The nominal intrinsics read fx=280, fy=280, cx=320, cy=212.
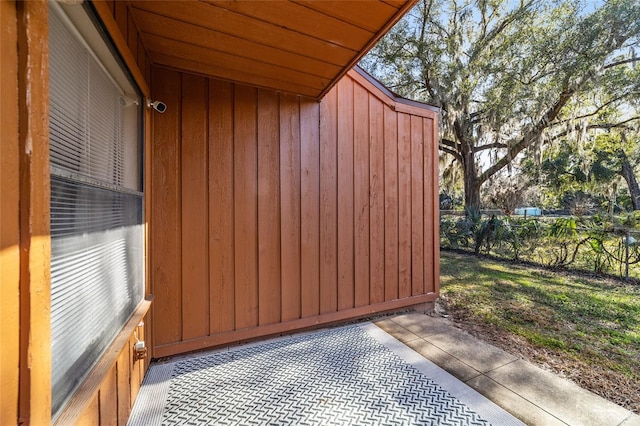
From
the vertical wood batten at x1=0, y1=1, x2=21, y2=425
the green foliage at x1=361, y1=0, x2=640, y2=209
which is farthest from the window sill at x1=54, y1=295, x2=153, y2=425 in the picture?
the green foliage at x1=361, y1=0, x2=640, y2=209

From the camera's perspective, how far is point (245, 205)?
93.2 inches

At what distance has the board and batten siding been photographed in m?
2.13

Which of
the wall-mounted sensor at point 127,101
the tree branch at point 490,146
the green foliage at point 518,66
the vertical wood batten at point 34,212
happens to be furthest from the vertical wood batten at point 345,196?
the tree branch at point 490,146

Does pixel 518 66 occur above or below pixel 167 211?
above

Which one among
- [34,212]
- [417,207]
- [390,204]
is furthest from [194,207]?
[417,207]

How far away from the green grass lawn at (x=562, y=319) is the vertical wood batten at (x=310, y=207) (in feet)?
5.48

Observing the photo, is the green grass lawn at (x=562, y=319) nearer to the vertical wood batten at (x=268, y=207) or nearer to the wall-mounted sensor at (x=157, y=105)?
the vertical wood batten at (x=268, y=207)

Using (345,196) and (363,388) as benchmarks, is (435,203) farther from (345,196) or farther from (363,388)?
(363,388)

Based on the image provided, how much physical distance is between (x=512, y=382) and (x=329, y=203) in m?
1.92

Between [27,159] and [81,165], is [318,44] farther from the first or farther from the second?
[27,159]

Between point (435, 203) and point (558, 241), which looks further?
point (558, 241)

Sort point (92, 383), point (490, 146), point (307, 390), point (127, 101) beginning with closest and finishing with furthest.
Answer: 1. point (92, 383)
2. point (127, 101)
3. point (307, 390)
4. point (490, 146)

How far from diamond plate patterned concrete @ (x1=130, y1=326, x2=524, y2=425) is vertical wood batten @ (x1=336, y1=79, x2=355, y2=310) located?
607 mm

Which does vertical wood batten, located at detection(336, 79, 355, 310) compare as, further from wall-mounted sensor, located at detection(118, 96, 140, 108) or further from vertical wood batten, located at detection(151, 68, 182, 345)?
wall-mounted sensor, located at detection(118, 96, 140, 108)
